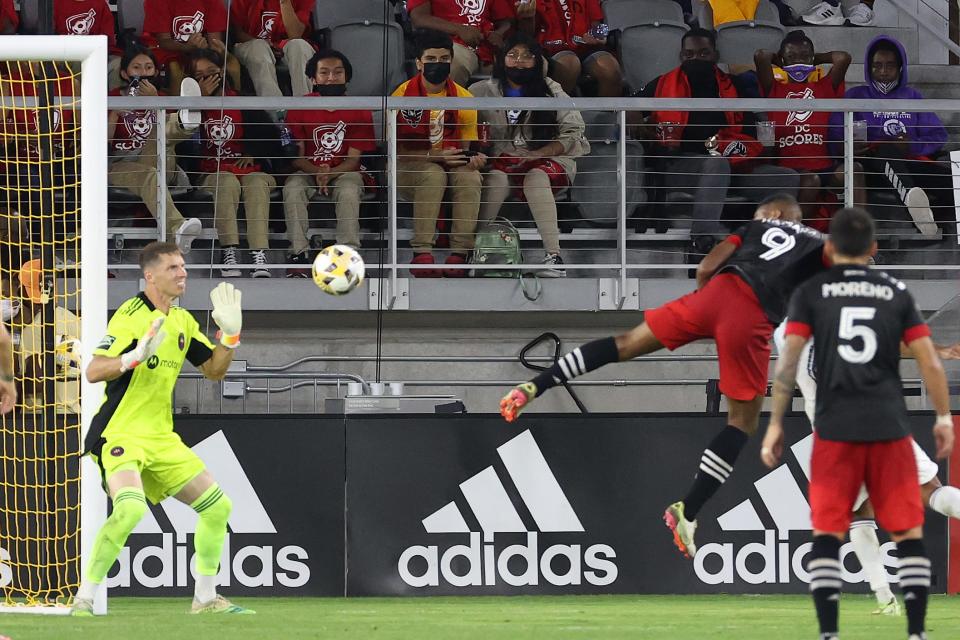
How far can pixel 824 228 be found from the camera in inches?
499

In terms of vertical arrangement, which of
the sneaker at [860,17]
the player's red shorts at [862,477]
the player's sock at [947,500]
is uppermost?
the sneaker at [860,17]

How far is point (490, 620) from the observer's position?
7992mm

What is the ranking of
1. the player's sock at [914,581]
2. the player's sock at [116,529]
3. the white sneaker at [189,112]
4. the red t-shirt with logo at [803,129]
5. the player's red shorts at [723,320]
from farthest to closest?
the red t-shirt with logo at [803,129], the white sneaker at [189,112], the player's red shorts at [723,320], the player's sock at [116,529], the player's sock at [914,581]

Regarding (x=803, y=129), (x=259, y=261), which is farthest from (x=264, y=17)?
(x=803, y=129)

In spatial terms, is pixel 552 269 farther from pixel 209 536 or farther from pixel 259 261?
pixel 209 536

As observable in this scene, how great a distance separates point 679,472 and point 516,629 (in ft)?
11.3

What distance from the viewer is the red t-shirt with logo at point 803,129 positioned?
12984 mm

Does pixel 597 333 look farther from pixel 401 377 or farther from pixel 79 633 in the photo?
pixel 79 633

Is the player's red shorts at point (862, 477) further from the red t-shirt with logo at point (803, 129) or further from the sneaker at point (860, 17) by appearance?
the sneaker at point (860, 17)

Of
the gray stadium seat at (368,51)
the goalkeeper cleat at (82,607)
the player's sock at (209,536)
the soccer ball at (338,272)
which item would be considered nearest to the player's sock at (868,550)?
the soccer ball at (338,272)

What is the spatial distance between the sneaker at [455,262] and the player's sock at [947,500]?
4.56 meters

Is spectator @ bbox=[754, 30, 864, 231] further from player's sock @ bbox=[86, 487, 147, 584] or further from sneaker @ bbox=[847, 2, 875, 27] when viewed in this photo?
player's sock @ bbox=[86, 487, 147, 584]

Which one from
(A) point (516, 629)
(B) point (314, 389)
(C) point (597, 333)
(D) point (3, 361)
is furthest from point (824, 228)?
(D) point (3, 361)

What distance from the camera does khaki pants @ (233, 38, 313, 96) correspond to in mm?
13219
